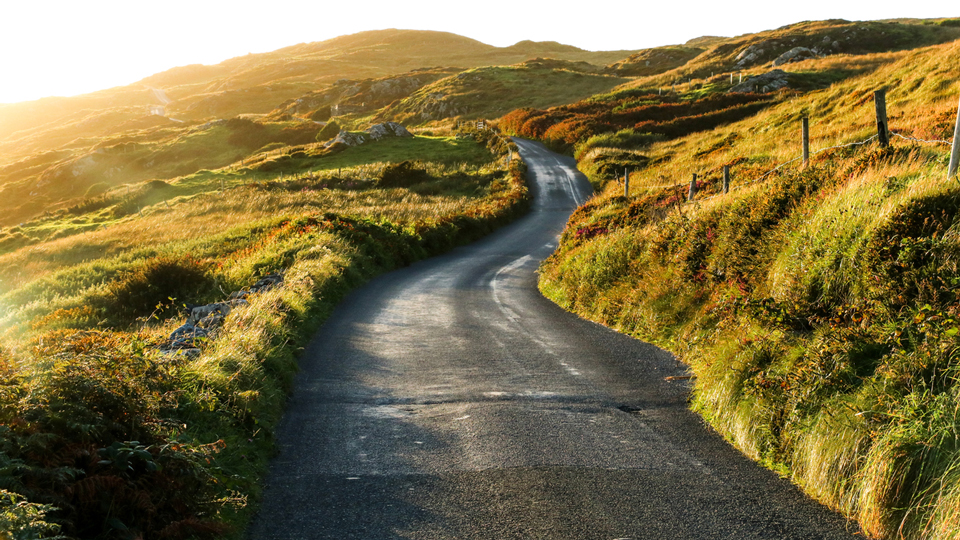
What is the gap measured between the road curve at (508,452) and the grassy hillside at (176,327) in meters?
0.58

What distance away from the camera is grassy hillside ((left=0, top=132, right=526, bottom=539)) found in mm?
4125

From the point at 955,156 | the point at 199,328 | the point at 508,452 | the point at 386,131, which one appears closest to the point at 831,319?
the point at 955,156

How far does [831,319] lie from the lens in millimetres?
6367

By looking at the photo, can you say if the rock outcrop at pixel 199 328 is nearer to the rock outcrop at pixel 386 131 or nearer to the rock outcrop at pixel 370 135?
the rock outcrop at pixel 370 135

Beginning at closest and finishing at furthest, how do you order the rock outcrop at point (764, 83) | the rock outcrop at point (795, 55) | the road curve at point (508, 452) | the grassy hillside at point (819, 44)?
the road curve at point (508, 452), the rock outcrop at point (764, 83), the rock outcrop at point (795, 55), the grassy hillside at point (819, 44)

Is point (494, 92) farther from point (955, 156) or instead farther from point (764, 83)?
point (955, 156)

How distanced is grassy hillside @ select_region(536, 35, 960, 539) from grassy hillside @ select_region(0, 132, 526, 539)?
4.80 meters

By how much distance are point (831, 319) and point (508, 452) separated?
11.7 ft

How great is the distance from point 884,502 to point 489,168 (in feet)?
145

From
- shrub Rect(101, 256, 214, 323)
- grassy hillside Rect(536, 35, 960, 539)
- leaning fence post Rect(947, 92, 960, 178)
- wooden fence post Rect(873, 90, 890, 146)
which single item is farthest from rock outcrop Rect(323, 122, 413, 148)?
leaning fence post Rect(947, 92, 960, 178)

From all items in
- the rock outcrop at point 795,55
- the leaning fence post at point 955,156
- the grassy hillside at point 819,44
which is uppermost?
the grassy hillside at point 819,44

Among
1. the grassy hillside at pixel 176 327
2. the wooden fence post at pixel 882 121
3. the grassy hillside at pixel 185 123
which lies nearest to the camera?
the grassy hillside at pixel 176 327

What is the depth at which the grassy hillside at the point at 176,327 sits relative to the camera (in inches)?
162

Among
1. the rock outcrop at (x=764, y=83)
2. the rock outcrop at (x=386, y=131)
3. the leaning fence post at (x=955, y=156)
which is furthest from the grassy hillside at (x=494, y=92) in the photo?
the leaning fence post at (x=955, y=156)
